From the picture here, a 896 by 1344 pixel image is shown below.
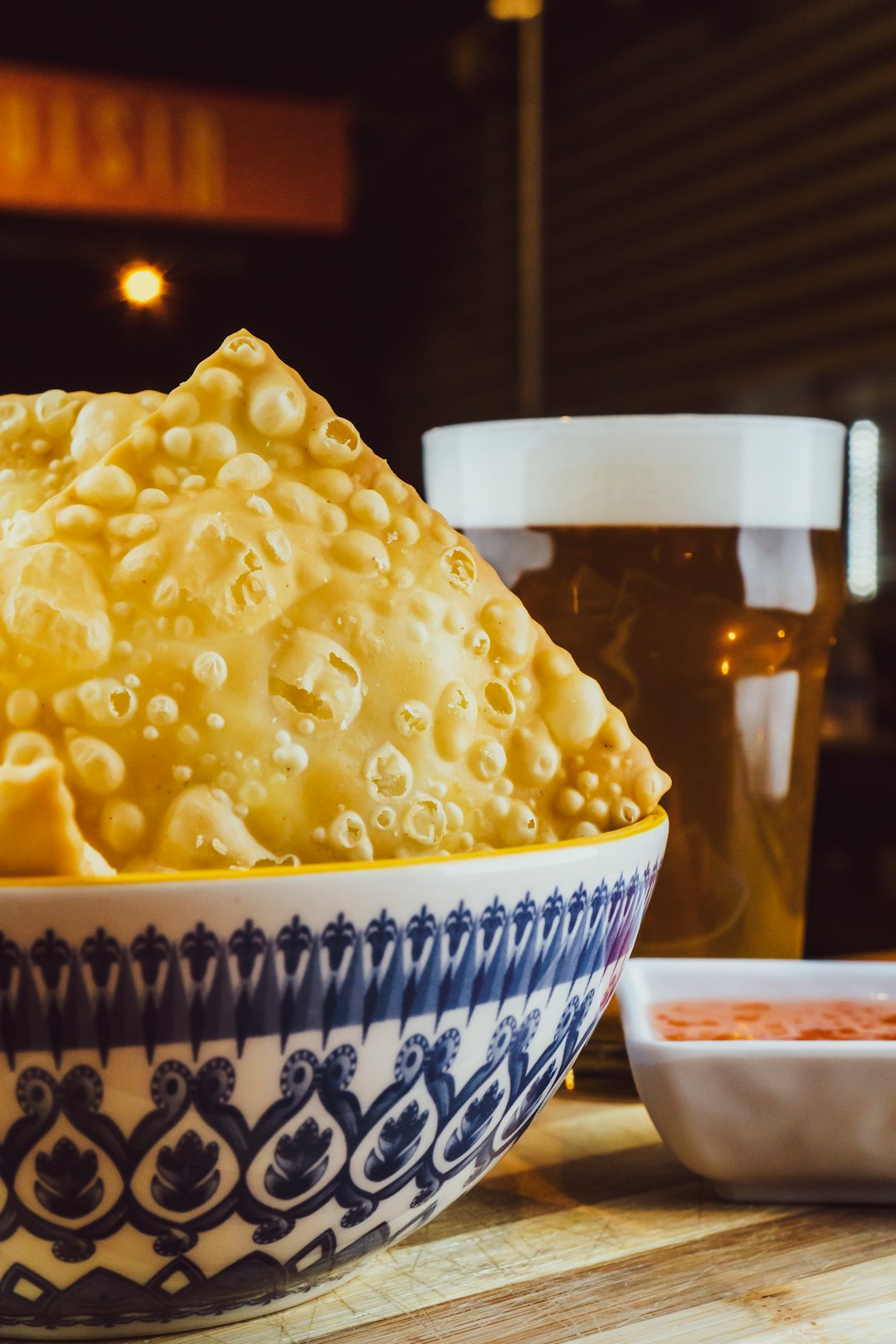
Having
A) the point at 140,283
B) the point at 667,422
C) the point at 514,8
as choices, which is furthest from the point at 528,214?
the point at 140,283

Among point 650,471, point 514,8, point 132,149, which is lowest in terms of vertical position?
point 650,471

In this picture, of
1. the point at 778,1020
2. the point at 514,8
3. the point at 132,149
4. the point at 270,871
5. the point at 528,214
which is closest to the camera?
the point at 270,871

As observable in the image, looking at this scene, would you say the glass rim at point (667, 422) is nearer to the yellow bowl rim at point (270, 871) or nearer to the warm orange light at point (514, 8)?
the yellow bowl rim at point (270, 871)

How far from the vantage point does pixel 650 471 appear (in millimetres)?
682

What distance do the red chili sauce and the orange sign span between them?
8.04 feet

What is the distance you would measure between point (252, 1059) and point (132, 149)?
2767mm

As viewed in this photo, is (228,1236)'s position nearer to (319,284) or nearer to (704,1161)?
(704,1161)

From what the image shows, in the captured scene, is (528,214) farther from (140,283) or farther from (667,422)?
(140,283)

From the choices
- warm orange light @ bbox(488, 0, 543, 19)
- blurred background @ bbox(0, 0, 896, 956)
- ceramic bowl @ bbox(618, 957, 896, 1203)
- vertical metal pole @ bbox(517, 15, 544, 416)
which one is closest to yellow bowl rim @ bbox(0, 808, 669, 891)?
ceramic bowl @ bbox(618, 957, 896, 1203)

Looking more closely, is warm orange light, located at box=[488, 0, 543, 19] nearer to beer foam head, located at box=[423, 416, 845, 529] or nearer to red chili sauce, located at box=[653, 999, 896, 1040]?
beer foam head, located at box=[423, 416, 845, 529]

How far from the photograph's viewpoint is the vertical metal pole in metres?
3.83

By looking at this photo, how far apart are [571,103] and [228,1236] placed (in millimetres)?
3841

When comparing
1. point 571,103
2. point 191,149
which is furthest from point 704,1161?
point 571,103

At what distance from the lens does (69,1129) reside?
0.35 meters
